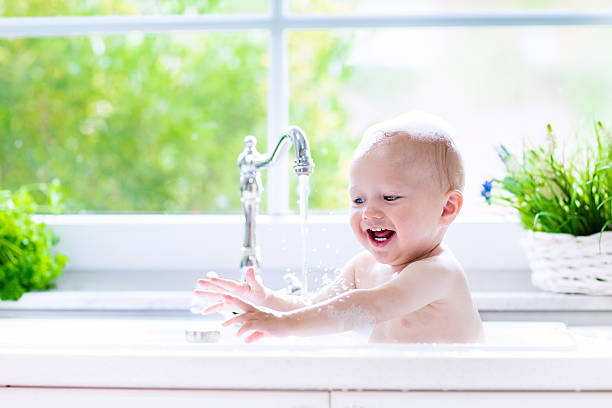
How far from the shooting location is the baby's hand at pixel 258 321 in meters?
1.05

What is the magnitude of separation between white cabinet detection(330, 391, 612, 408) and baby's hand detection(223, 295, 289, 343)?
0.44 ft

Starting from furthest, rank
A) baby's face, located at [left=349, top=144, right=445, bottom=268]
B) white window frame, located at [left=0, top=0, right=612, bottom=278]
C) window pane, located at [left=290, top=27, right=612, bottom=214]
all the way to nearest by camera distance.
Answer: window pane, located at [left=290, top=27, right=612, bottom=214], white window frame, located at [left=0, top=0, right=612, bottom=278], baby's face, located at [left=349, top=144, right=445, bottom=268]

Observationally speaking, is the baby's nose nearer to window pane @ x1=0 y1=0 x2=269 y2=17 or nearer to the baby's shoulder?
the baby's shoulder

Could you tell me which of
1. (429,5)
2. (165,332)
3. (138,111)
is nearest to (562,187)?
(429,5)

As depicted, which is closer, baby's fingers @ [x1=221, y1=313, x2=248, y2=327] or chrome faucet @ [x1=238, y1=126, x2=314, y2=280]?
baby's fingers @ [x1=221, y1=313, x2=248, y2=327]

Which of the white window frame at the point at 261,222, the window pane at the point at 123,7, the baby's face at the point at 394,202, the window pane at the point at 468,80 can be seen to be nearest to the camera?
the baby's face at the point at 394,202

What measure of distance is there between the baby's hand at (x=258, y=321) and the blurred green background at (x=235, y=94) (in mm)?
827

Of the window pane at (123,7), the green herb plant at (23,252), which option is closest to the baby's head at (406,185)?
the green herb plant at (23,252)

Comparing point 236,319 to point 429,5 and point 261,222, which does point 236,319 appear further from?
point 429,5

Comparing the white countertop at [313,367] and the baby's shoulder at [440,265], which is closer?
the white countertop at [313,367]

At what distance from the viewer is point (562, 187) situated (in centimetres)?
148

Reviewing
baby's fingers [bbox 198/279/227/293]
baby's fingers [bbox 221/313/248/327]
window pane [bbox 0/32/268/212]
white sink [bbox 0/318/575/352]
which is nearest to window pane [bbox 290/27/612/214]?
window pane [bbox 0/32/268/212]

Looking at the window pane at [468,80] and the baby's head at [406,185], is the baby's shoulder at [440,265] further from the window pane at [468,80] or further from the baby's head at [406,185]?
the window pane at [468,80]

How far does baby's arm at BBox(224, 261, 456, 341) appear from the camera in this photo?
1.06m
